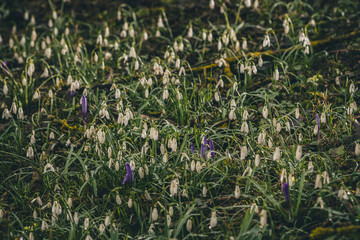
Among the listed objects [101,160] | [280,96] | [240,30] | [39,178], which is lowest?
[39,178]

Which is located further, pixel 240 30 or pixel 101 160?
pixel 240 30

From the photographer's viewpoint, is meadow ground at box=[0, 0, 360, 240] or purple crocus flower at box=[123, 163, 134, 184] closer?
meadow ground at box=[0, 0, 360, 240]

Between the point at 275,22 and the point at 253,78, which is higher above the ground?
the point at 275,22

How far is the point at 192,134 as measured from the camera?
4.35 m

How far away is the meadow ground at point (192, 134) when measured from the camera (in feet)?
10.8

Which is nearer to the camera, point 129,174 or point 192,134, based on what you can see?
point 129,174

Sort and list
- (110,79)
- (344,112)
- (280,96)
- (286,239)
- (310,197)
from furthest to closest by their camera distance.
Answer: (110,79) → (280,96) → (344,112) → (310,197) → (286,239)

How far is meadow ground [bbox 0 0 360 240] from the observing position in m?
3.31

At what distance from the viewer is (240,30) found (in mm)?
5996

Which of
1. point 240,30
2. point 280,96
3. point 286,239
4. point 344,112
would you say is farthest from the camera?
point 240,30

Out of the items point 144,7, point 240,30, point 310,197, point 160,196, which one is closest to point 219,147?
point 160,196

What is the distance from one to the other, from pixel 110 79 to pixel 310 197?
300 cm

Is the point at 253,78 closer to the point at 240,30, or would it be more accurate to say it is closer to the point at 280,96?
the point at 280,96

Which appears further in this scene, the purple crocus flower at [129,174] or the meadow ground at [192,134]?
the purple crocus flower at [129,174]
